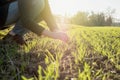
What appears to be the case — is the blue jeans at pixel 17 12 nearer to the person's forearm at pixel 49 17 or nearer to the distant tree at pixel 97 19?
the person's forearm at pixel 49 17

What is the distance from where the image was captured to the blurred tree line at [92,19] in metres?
82.3

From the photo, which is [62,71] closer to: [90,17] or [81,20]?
[81,20]

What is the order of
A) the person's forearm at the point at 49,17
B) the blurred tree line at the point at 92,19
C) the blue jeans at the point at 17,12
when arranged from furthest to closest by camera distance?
the blurred tree line at the point at 92,19 → the person's forearm at the point at 49,17 → the blue jeans at the point at 17,12

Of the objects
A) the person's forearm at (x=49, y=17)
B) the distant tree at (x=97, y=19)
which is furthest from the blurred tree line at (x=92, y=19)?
the person's forearm at (x=49, y=17)

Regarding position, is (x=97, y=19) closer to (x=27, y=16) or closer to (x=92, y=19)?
(x=92, y=19)

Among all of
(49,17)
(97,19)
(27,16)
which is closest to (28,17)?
(27,16)

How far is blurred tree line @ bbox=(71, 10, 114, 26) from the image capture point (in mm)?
82312

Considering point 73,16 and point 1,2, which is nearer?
point 1,2

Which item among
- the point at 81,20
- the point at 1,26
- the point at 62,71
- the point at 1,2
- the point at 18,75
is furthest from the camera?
A: the point at 81,20

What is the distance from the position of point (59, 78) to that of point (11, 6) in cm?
170

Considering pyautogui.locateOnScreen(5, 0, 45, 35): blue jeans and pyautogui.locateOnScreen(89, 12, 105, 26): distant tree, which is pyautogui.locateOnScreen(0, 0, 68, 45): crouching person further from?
pyautogui.locateOnScreen(89, 12, 105, 26): distant tree

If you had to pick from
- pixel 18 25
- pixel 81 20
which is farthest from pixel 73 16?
pixel 18 25

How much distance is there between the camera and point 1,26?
12.3ft

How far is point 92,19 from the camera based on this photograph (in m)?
86.7
